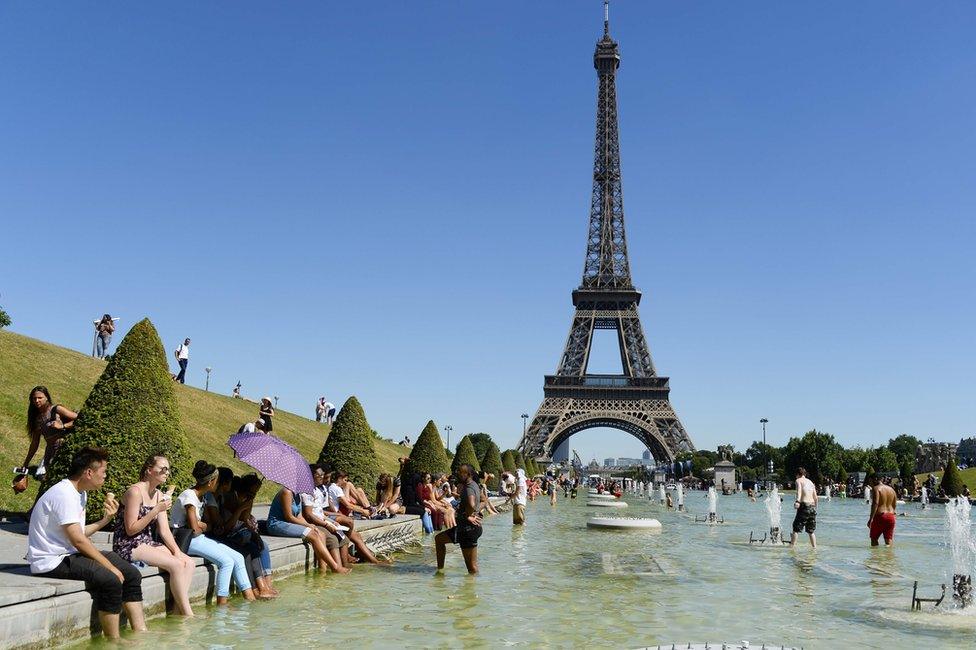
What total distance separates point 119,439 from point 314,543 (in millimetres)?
3497

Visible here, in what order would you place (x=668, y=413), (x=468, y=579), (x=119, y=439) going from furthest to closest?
(x=668, y=413) < (x=119, y=439) < (x=468, y=579)

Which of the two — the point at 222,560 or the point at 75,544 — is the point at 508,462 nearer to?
the point at 222,560

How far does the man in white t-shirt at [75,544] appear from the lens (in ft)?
22.9

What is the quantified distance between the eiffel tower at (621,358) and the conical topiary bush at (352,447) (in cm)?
5728

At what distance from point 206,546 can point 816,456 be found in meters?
84.0

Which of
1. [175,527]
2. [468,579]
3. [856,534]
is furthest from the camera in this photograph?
[856,534]

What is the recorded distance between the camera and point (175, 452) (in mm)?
13180

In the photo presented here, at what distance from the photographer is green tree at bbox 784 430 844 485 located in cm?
8288

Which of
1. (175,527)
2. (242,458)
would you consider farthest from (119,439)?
(175,527)

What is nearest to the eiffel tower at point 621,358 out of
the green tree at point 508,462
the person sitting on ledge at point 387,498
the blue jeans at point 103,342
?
the green tree at point 508,462

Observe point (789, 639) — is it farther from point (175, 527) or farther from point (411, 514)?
point (411, 514)

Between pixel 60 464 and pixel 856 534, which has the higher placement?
pixel 60 464

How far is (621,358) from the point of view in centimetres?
8881

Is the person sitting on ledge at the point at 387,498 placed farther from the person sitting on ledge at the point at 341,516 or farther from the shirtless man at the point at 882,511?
the shirtless man at the point at 882,511
